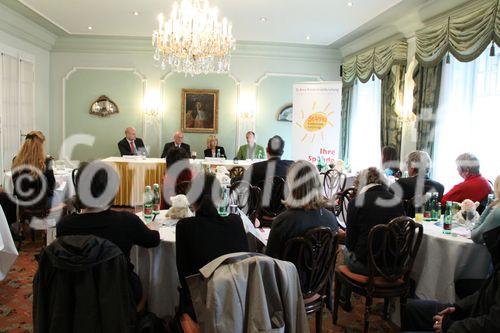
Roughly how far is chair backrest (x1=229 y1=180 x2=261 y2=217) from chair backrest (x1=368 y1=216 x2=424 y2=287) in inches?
62.4

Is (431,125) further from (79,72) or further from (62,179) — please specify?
(79,72)

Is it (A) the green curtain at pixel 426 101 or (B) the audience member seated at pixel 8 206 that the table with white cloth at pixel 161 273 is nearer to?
(B) the audience member seated at pixel 8 206

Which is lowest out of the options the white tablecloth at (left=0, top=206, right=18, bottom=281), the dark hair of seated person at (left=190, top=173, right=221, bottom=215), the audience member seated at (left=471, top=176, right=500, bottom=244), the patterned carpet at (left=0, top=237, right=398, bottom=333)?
the patterned carpet at (left=0, top=237, right=398, bottom=333)

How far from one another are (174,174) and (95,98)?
220 inches

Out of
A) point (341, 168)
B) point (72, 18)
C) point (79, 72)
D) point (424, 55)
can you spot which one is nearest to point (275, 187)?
point (341, 168)

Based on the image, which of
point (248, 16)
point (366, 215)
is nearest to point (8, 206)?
point (366, 215)

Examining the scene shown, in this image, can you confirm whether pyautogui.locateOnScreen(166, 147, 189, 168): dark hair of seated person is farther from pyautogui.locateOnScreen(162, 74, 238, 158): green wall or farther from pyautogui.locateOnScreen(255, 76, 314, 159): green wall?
pyautogui.locateOnScreen(255, 76, 314, 159): green wall

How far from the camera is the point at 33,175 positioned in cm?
432

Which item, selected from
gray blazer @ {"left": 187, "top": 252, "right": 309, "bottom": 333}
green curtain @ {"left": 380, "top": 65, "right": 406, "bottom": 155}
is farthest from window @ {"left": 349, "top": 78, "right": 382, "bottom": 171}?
gray blazer @ {"left": 187, "top": 252, "right": 309, "bottom": 333}

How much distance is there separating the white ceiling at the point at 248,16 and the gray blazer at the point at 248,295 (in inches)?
189

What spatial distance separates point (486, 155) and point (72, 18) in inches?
258

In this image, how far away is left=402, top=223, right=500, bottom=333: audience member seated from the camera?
1.73m

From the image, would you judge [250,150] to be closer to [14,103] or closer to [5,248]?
[14,103]

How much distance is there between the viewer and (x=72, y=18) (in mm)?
6828
